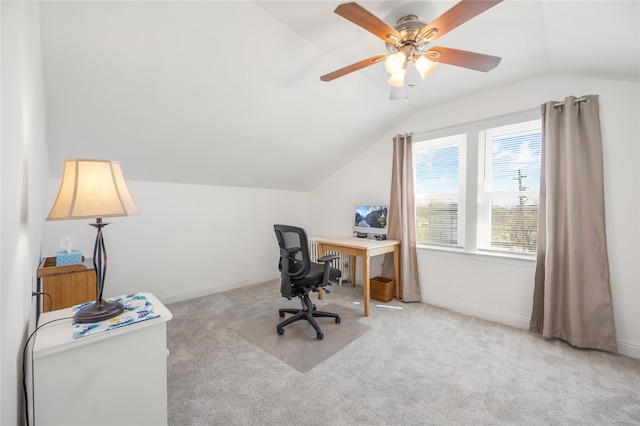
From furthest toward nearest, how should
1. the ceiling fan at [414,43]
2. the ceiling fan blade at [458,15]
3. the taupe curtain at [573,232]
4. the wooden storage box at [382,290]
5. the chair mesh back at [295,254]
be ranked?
the wooden storage box at [382,290], the chair mesh back at [295,254], the taupe curtain at [573,232], the ceiling fan at [414,43], the ceiling fan blade at [458,15]

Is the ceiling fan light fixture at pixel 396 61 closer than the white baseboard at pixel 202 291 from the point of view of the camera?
Yes

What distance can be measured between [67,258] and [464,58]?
3.06 metres

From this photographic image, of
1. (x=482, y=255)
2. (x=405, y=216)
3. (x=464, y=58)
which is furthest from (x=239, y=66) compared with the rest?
(x=482, y=255)

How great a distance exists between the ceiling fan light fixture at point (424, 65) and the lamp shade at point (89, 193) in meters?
1.87

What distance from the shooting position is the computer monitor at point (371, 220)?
361 centimetres

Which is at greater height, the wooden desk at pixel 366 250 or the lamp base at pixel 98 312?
the lamp base at pixel 98 312

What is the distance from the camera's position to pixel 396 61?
1765 mm

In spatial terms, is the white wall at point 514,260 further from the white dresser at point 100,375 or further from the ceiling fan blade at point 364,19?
the white dresser at point 100,375

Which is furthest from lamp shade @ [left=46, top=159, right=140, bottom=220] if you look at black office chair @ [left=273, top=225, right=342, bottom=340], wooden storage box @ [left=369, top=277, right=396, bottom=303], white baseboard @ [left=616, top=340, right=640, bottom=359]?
white baseboard @ [left=616, top=340, right=640, bottom=359]

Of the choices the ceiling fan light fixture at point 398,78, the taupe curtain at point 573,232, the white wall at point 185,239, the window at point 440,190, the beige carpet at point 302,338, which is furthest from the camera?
→ the window at point 440,190

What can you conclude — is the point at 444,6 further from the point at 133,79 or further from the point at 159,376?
the point at 159,376

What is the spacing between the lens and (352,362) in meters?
2.01

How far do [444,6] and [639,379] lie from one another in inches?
111

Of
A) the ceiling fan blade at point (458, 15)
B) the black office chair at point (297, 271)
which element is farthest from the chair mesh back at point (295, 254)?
the ceiling fan blade at point (458, 15)
